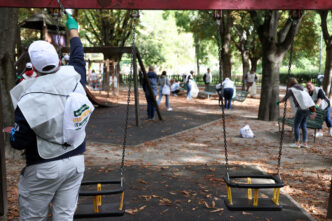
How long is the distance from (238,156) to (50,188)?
5464mm

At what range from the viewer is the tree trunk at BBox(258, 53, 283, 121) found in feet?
37.6

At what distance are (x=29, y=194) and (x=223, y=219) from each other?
2457mm

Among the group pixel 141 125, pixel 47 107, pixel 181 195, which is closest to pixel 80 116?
pixel 47 107

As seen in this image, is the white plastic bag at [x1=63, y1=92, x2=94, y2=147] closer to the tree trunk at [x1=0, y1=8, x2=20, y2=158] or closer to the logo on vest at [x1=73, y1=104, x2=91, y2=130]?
the logo on vest at [x1=73, y1=104, x2=91, y2=130]

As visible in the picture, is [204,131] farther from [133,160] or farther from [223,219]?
Result: [223,219]

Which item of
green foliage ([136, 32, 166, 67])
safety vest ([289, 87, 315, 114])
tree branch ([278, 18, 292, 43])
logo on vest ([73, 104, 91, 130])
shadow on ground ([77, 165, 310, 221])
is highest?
green foliage ([136, 32, 166, 67])

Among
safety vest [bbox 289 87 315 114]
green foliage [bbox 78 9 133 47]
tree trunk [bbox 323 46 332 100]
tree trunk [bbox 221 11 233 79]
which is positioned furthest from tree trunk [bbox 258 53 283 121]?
green foliage [bbox 78 9 133 47]

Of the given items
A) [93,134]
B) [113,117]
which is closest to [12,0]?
[93,134]

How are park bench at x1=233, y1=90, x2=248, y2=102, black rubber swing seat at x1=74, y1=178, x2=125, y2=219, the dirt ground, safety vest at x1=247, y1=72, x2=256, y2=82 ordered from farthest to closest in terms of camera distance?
safety vest at x1=247, y1=72, x2=256, y2=82 → park bench at x1=233, y1=90, x2=248, y2=102 → the dirt ground → black rubber swing seat at x1=74, y1=178, x2=125, y2=219

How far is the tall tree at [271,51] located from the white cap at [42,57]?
10.2m

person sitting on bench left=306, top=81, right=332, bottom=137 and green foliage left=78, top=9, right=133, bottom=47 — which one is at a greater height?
green foliage left=78, top=9, right=133, bottom=47

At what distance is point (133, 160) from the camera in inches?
263

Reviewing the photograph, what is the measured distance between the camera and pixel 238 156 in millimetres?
7125

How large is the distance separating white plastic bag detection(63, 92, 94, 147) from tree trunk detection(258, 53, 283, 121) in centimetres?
1020
